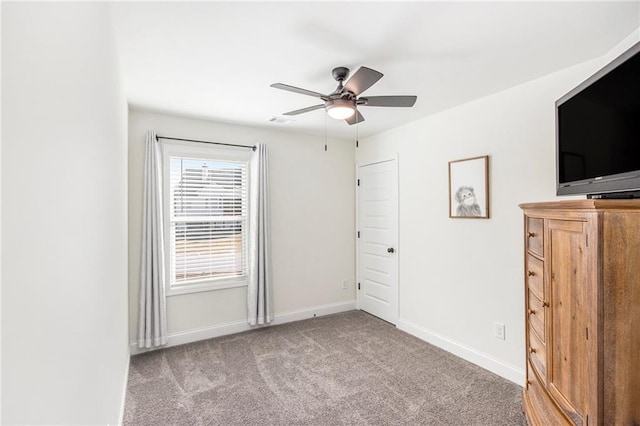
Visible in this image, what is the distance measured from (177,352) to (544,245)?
3.45 meters

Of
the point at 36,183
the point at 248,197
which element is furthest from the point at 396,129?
the point at 36,183

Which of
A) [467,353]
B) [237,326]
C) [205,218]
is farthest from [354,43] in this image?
[237,326]

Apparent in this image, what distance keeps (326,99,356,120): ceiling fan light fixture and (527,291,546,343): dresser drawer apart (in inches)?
70.0

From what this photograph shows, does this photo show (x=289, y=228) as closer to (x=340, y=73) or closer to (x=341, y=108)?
(x=341, y=108)

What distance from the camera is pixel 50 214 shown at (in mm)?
747

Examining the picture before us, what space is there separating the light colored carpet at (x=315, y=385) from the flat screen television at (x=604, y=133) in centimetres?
171

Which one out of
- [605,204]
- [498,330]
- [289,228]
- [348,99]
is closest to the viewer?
[605,204]

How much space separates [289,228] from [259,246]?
56 centimetres

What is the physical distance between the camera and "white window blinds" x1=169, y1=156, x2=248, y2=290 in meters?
3.66

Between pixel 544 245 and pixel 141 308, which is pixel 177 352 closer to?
pixel 141 308

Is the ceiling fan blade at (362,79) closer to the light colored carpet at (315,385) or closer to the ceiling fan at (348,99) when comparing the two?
the ceiling fan at (348,99)

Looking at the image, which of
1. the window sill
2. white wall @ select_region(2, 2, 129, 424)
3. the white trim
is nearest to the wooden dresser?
white wall @ select_region(2, 2, 129, 424)

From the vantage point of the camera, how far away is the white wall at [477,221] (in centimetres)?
266

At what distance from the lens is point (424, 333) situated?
145 inches
